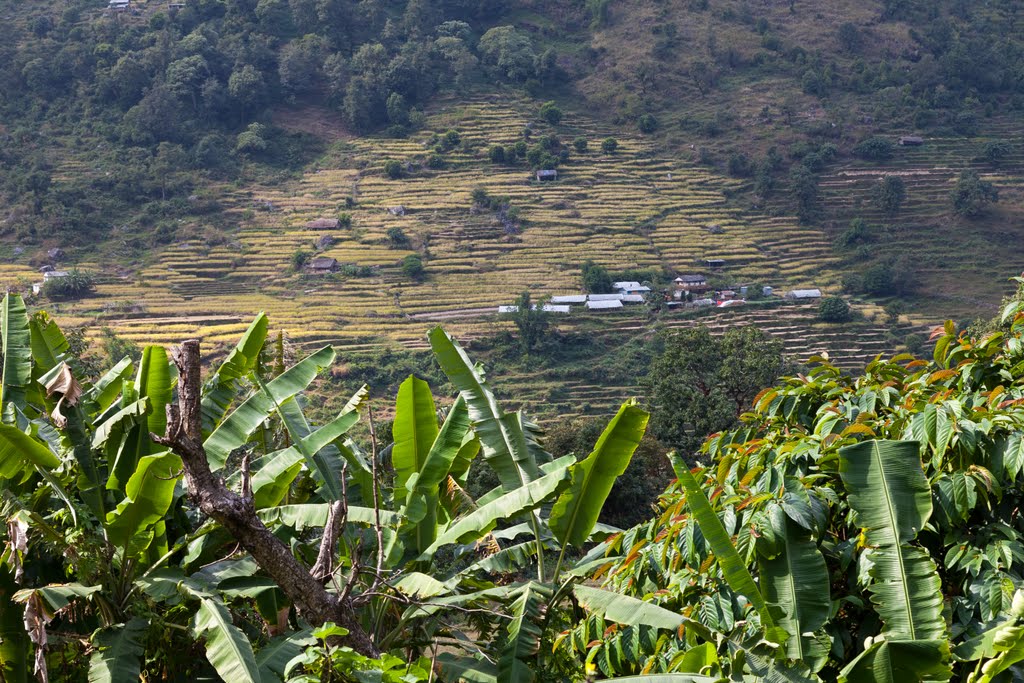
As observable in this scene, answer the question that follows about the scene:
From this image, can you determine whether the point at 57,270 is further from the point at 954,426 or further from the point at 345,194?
the point at 954,426

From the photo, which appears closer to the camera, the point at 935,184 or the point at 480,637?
the point at 480,637

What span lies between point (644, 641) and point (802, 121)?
167ft

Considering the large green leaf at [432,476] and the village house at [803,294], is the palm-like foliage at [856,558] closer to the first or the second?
the large green leaf at [432,476]

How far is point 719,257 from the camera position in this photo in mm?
41188

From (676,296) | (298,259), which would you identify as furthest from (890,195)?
(298,259)

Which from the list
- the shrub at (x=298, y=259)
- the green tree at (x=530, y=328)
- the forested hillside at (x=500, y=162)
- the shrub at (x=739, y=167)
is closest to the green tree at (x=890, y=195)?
the forested hillside at (x=500, y=162)

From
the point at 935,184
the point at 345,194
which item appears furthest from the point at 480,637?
the point at 935,184

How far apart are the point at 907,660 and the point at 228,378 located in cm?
308

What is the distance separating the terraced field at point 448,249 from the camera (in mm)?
35906

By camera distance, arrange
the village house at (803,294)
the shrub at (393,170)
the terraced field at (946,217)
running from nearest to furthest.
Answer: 1. the village house at (803,294)
2. the terraced field at (946,217)
3. the shrub at (393,170)

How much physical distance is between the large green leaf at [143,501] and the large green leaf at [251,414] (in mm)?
556

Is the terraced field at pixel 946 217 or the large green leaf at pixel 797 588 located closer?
the large green leaf at pixel 797 588

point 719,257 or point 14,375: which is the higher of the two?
point 14,375

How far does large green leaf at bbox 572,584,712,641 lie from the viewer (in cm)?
356
